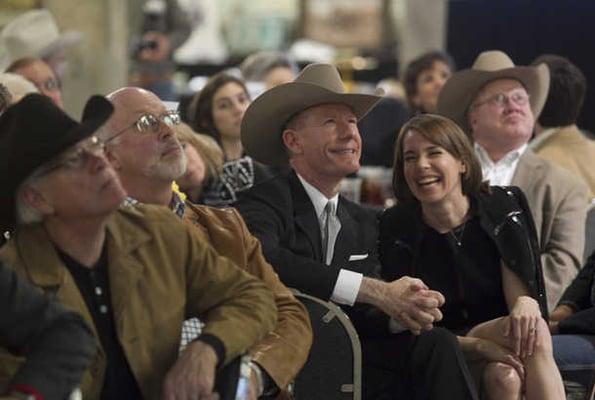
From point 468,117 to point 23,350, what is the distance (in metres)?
3.34

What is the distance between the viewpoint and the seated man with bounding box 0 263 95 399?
308 cm

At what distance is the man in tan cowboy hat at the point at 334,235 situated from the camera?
171 inches

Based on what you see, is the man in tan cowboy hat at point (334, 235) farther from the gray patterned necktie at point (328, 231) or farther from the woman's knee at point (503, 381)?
the woman's knee at point (503, 381)

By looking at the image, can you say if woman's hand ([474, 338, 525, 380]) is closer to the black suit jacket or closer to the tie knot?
the black suit jacket

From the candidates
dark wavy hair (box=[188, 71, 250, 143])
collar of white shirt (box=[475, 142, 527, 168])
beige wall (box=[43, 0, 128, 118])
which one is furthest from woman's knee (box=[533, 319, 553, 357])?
beige wall (box=[43, 0, 128, 118])

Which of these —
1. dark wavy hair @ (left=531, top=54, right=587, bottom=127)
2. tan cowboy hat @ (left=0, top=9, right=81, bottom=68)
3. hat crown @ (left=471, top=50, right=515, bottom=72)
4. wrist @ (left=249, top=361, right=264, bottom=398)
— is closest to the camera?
wrist @ (left=249, top=361, right=264, bottom=398)

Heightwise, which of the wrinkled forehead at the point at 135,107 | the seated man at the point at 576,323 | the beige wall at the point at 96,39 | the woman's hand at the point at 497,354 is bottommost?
the beige wall at the point at 96,39

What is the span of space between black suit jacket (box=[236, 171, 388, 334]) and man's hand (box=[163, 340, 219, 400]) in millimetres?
1009

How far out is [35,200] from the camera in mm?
3375

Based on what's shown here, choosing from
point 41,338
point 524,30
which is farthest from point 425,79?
point 41,338

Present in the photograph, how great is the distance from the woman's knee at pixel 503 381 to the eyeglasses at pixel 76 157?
1609 mm

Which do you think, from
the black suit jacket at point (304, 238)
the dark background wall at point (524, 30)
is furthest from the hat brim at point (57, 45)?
the black suit jacket at point (304, 238)

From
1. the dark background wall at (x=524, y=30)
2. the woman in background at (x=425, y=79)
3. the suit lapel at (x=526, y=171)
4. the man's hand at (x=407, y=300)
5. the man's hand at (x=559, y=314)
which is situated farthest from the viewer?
the dark background wall at (x=524, y=30)

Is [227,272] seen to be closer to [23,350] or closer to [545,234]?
[23,350]
